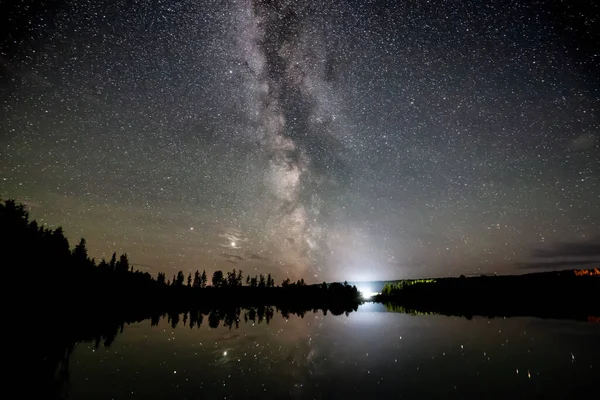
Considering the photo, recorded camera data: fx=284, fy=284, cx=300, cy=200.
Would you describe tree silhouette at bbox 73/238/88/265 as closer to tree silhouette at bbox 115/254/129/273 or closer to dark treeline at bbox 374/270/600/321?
tree silhouette at bbox 115/254/129/273

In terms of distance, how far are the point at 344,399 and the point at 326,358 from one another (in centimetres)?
788

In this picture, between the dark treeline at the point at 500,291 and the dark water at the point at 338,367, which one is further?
the dark treeline at the point at 500,291

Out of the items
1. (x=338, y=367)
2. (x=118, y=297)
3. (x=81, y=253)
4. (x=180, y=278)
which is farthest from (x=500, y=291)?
(x=180, y=278)

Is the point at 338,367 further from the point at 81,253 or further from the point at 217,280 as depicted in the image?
the point at 217,280

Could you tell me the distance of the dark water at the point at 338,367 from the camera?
42.3 feet

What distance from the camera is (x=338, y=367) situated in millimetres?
17047

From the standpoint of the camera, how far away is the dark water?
12891 mm

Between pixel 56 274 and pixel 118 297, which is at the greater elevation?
pixel 56 274

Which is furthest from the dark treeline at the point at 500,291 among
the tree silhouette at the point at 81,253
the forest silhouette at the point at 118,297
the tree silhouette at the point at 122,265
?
the tree silhouette at the point at 122,265

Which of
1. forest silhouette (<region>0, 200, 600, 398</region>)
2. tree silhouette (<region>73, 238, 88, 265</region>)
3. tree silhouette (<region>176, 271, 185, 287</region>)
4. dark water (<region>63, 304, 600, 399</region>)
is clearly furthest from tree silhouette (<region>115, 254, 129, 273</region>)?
dark water (<region>63, 304, 600, 399</region>)

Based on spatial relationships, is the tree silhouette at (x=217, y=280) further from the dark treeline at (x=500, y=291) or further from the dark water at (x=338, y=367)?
the dark water at (x=338, y=367)

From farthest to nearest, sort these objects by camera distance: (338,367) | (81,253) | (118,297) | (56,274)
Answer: (118,297) → (81,253) → (56,274) → (338,367)

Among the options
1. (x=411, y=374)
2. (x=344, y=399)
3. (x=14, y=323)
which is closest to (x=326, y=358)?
(x=411, y=374)

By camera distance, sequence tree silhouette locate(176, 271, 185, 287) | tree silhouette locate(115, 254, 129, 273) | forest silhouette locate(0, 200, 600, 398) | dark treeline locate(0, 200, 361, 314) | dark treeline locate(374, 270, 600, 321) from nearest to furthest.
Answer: forest silhouette locate(0, 200, 600, 398), dark treeline locate(0, 200, 361, 314), dark treeline locate(374, 270, 600, 321), tree silhouette locate(115, 254, 129, 273), tree silhouette locate(176, 271, 185, 287)
